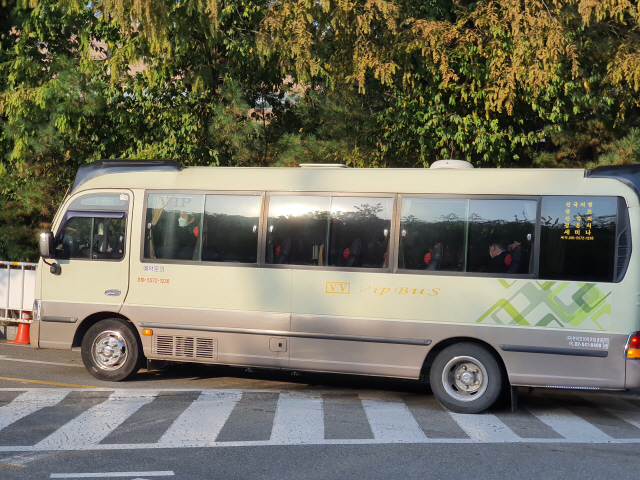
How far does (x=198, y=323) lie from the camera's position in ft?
29.4

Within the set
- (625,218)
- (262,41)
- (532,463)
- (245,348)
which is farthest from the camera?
(262,41)

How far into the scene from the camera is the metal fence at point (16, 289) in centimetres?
1293

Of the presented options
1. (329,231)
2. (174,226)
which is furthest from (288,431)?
(174,226)

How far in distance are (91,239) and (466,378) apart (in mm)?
4992

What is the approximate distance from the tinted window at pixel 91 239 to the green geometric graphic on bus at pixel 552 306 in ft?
15.1

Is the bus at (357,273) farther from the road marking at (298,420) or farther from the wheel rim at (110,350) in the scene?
the road marking at (298,420)

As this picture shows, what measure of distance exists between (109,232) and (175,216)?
947 millimetres

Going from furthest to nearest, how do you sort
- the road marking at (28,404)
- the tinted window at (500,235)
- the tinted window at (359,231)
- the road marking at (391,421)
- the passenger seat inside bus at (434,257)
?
the tinted window at (359,231), the passenger seat inside bus at (434,257), the tinted window at (500,235), the road marking at (28,404), the road marking at (391,421)

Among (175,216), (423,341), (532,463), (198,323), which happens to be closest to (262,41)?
(175,216)

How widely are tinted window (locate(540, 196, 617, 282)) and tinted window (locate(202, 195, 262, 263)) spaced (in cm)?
336

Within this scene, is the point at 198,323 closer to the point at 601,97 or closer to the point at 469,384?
the point at 469,384

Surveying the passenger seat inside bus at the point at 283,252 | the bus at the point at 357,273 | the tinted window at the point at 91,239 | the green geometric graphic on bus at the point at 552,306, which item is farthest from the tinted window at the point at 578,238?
the tinted window at the point at 91,239

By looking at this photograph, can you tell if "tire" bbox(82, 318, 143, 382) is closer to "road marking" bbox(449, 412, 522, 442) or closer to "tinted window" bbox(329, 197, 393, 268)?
"tinted window" bbox(329, 197, 393, 268)

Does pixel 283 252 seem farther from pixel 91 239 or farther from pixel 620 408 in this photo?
pixel 620 408
